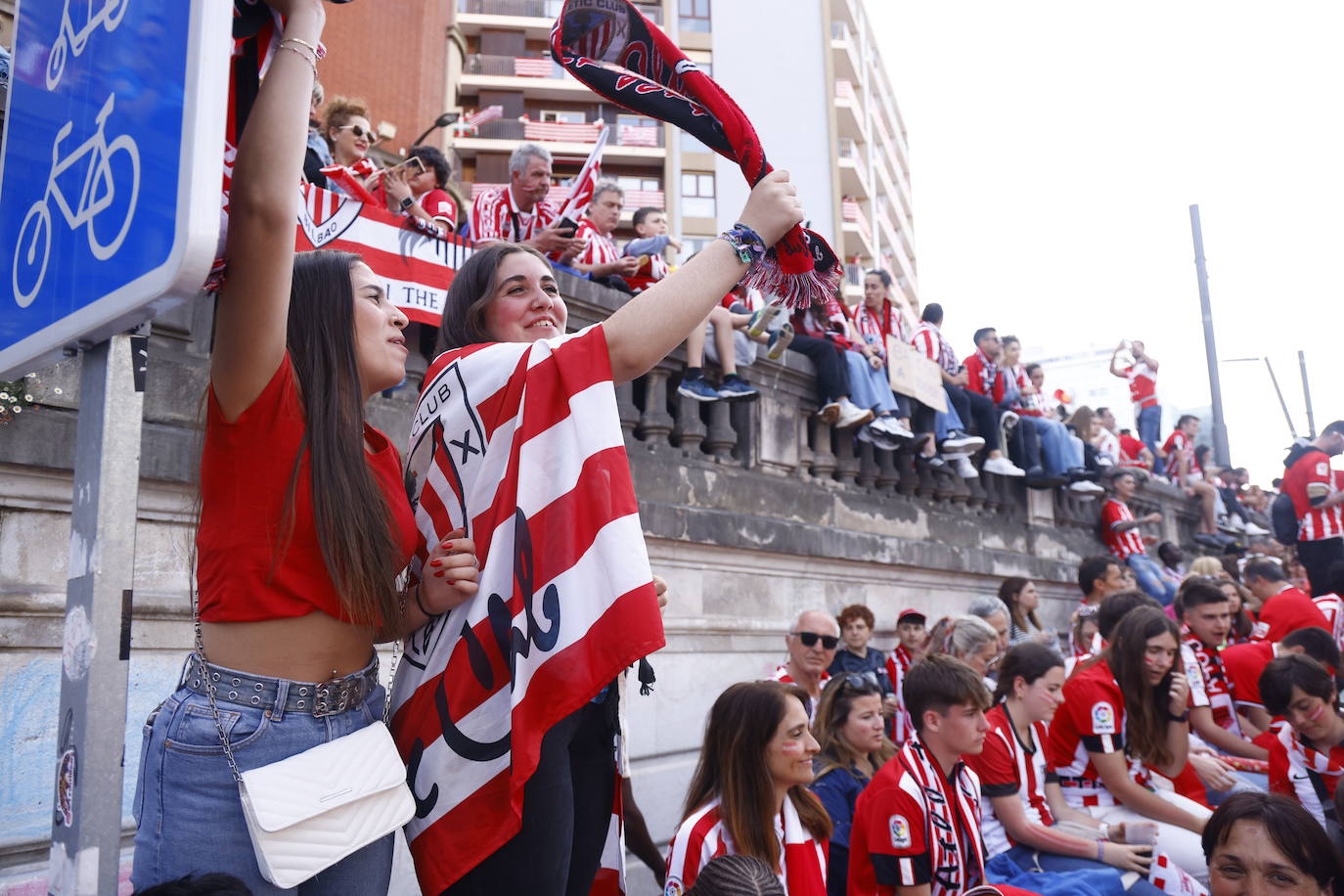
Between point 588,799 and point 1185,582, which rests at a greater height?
point 1185,582

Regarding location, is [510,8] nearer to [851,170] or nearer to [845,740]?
[851,170]

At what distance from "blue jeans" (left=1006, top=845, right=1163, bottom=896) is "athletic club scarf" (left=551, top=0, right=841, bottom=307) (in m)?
3.43

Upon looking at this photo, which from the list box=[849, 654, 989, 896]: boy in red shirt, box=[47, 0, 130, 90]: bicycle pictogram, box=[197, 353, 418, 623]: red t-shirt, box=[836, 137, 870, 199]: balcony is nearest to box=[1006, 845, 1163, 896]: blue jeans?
box=[849, 654, 989, 896]: boy in red shirt

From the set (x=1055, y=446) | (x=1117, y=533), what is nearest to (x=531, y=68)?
(x=1117, y=533)

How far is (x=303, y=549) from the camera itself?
1782 millimetres

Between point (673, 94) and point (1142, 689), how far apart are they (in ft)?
15.1

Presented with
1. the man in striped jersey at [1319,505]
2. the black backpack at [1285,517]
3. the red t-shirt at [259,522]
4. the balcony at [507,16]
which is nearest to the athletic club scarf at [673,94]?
the red t-shirt at [259,522]

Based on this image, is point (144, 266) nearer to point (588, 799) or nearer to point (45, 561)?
point (588, 799)

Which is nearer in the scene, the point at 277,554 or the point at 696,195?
the point at 277,554

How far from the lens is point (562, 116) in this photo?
43.8 meters

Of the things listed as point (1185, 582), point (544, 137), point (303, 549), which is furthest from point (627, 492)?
point (544, 137)

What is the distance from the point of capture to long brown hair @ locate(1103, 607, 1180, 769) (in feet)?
18.2

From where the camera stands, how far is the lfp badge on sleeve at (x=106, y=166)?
3.60ft

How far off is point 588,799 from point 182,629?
2.73m
